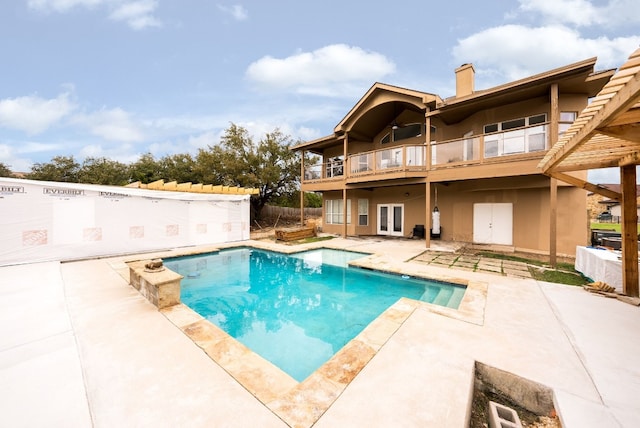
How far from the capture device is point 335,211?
16.1 metres

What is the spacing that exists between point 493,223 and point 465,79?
21.3 feet

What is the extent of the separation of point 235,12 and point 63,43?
979 centimetres

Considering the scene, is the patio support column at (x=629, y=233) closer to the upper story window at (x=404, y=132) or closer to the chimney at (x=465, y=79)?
the chimney at (x=465, y=79)

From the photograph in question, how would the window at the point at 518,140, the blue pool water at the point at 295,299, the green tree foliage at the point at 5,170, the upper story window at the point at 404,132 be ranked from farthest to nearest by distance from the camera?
the green tree foliage at the point at 5,170 → the upper story window at the point at 404,132 → the window at the point at 518,140 → the blue pool water at the point at 295,299

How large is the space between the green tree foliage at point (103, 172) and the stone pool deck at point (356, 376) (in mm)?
22508

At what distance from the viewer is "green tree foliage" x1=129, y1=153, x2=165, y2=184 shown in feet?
75.9

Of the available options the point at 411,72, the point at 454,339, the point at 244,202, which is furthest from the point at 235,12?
the point at 454,339

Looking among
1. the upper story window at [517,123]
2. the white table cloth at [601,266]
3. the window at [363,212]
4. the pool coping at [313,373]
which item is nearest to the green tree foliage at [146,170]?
the window at [363,212]

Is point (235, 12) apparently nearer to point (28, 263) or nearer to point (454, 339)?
point (28, 263)

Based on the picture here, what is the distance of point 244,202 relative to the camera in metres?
13.9

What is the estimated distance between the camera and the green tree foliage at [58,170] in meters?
22.2

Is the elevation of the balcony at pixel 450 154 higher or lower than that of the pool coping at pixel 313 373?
higher

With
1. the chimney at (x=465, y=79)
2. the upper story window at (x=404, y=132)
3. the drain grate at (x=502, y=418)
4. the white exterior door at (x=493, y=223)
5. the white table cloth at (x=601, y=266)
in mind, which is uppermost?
the chimney at (x=465, y=79)

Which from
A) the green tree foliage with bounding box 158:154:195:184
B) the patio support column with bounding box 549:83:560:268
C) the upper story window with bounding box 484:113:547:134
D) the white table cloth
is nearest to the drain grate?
the white table cloth
